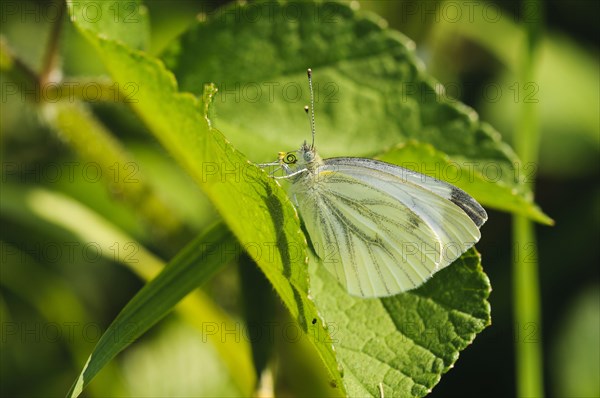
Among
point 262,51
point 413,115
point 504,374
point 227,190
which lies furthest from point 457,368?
point 227,190

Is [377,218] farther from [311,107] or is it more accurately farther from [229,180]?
[229,180]

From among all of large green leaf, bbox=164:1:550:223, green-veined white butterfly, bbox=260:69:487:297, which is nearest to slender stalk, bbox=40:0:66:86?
large green leaf, bbox=164:1:550:223

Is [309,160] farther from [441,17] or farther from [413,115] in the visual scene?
[441,17]

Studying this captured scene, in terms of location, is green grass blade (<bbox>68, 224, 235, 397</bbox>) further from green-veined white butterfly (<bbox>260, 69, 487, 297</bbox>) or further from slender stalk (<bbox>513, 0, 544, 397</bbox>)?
slender stalk (<bbox>513, 0, 544, 397</bbox>)

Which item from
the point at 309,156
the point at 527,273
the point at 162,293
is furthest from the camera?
the point at 527,273

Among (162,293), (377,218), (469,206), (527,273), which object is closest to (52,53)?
(162,293)
